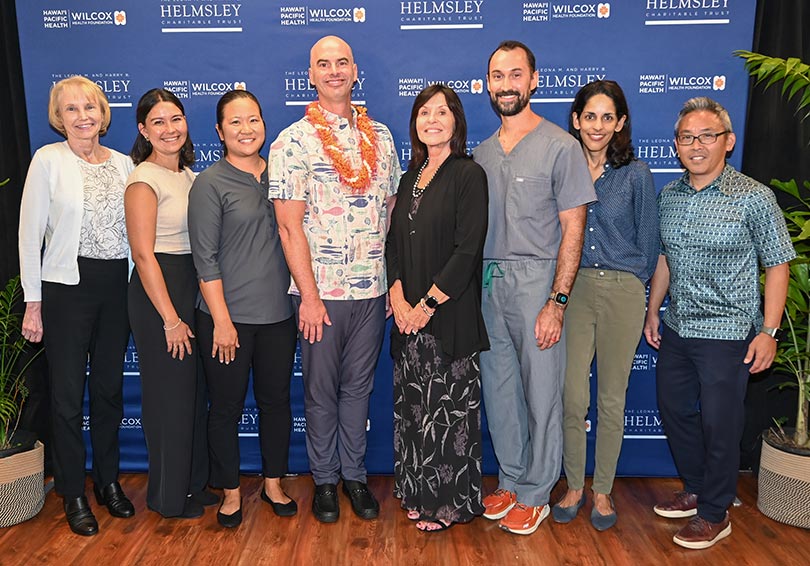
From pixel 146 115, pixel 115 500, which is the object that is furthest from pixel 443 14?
pixel 115 500

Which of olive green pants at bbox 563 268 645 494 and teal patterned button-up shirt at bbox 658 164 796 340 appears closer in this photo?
teal patterned button-up shirt at bbox 658 164 796 340

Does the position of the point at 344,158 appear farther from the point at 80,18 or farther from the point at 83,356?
the point at 80,18

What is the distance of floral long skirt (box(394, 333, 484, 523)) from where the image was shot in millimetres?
2707

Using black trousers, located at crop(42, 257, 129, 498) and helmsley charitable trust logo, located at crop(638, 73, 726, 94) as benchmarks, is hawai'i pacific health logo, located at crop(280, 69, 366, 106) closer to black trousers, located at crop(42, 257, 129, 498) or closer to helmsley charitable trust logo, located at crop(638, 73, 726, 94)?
black trousers, located at crop(42, 257, 129, 498)

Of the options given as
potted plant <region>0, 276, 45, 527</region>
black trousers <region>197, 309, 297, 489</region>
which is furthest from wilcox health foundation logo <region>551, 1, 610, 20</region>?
potted plant <region>0, 276, 45, 527</region>

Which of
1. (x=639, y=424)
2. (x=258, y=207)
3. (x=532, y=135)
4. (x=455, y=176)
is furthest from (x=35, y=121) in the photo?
(x=639, y=424)

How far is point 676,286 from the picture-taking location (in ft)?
9.09

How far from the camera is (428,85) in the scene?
3.28 meters

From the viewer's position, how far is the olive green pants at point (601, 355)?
110 inches

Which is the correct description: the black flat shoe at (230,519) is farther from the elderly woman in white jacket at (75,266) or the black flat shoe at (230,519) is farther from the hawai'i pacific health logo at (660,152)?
the hawai'i pacific health logo at (660,152)

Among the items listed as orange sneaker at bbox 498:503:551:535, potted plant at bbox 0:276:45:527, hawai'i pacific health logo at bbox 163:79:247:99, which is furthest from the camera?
hawai'i pacific health logo at bbox 163:79:247:99

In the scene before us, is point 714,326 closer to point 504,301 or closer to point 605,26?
point 504,301

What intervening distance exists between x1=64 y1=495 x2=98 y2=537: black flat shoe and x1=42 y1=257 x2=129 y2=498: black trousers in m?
0.03

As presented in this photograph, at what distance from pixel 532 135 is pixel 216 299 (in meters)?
1.41
